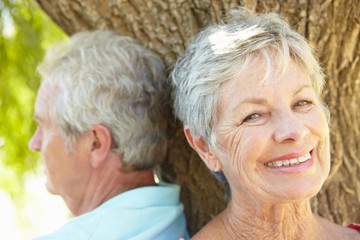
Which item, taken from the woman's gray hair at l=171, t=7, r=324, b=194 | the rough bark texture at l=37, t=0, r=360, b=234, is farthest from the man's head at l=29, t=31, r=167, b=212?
the woman's gray hair at l=171, t=7, r=324, b=194

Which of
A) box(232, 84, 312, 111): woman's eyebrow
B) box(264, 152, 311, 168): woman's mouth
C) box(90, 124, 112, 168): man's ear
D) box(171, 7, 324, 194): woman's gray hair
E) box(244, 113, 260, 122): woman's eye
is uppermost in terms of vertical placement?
box(171, 7, 324, 194): woman's gray hair

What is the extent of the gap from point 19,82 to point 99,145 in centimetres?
123

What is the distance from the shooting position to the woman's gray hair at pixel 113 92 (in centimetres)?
245

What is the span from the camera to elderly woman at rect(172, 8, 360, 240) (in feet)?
6.06

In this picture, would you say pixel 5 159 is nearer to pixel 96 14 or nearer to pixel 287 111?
pixel 96 14

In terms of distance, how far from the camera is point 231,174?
6.62ft

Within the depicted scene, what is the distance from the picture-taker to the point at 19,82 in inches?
135

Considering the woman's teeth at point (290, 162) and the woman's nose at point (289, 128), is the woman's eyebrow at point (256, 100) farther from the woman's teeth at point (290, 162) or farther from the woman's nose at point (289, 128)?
the woman's teeth at point (290, 162)

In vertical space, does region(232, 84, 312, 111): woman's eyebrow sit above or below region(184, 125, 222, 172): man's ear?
above

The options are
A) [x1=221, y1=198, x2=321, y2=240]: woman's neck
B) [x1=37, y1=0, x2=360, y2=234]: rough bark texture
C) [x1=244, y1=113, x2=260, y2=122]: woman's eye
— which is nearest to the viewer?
[x1=244, y1=113, x2=260, y2=122]: woman's eye

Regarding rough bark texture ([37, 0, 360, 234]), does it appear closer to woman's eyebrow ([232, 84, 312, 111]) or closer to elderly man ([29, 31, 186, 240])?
elderly man ([29, 31, 186, 240])

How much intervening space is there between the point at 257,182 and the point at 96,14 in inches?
52.4

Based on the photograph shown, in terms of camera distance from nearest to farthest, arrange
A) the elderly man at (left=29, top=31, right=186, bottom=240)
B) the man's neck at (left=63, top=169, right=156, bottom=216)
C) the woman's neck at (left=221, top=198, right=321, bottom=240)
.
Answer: the woman's neck at (left=221, top=198, right=321, bottom=240), the elderly man at (left=29, top=31, right=186, bottom=240), the man's neck at (left=63, top=169, right=156, bottom=216)

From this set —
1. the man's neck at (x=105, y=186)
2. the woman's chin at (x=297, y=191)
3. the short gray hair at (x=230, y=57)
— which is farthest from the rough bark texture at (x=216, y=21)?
the woman's chin at (x=297, y=191)
